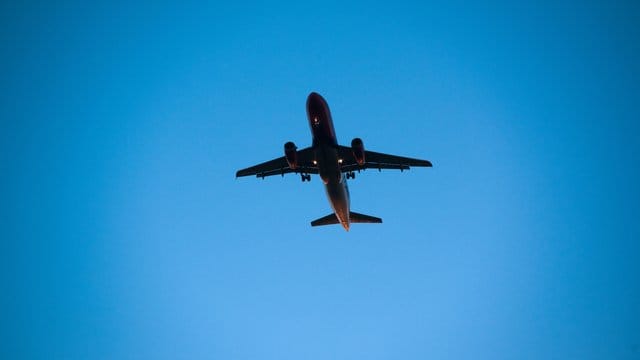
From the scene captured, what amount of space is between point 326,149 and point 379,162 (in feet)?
22.3

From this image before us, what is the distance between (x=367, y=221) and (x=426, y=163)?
369 inches

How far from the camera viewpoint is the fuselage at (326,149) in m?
41.2

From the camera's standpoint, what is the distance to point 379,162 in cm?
4744

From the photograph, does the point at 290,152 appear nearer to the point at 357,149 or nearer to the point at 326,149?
the point at 326,149

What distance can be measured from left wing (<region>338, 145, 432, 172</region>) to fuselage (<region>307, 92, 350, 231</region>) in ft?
3.28

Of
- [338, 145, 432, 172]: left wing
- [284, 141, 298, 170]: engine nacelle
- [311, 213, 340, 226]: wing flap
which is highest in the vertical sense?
[338, 145, 432, 172]: left wing

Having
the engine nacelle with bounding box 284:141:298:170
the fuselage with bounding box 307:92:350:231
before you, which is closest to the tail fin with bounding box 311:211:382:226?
the fuselage with bounding box 307:92:350:231

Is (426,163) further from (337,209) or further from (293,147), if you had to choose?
(293,147)

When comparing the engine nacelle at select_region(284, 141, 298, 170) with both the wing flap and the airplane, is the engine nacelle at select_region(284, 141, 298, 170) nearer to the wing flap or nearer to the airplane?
the airplane

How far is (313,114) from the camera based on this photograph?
135 feet

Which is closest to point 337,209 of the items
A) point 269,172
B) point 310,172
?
point 310,172

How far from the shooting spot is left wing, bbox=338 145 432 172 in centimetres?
4638

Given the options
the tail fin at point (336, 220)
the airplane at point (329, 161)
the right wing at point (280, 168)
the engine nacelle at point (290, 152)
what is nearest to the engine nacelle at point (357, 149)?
the airplane at point (329, 161)

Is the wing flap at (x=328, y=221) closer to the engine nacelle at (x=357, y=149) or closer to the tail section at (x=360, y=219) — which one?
the tail section at (x=360, y=219)
